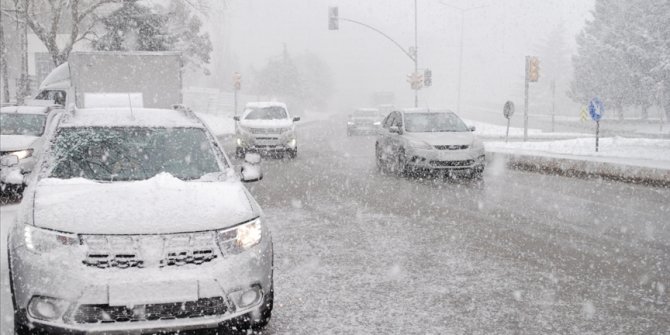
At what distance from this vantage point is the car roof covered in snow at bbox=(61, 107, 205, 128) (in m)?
5.57

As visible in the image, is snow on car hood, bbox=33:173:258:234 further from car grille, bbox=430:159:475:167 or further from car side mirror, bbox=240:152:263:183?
car grille, bbox=430:159:475:167

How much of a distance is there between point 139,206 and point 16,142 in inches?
343

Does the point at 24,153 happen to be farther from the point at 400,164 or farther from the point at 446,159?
the point at 446,159

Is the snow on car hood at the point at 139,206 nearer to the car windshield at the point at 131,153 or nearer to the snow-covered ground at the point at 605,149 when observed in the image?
the car windshield at the point at 131,153

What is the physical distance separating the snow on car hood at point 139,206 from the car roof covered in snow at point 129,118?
3.36 ft

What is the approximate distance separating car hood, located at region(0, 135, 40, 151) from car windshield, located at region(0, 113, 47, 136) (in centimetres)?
55

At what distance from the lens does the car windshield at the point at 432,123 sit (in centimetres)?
1474

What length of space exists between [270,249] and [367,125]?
103 ft

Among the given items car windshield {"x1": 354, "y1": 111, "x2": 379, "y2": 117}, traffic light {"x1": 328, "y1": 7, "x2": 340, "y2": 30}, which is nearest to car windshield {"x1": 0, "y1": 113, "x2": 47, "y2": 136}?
traffic light {"x1": 328, "y1": 7, "x2": 340, "y2": 30}

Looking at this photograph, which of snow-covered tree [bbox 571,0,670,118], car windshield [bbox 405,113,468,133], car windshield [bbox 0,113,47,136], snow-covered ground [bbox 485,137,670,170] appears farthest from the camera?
snow-covered tree [bbox 571,0,670,118]

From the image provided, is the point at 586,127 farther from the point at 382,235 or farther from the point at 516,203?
the point at 382,235

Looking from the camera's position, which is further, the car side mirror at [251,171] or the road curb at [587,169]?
the road curb at [587,169]

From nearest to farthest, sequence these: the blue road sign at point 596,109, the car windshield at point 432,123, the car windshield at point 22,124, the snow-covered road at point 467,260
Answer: the snow-covered road at point 467,260 → the car windshield at point 22,124 → the car windshield at point 432,123 → the blue road sign at point 596,109

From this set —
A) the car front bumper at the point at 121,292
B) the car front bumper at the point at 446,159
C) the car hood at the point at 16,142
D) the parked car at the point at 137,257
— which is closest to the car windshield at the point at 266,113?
the car front bumper at the point at 446,159
